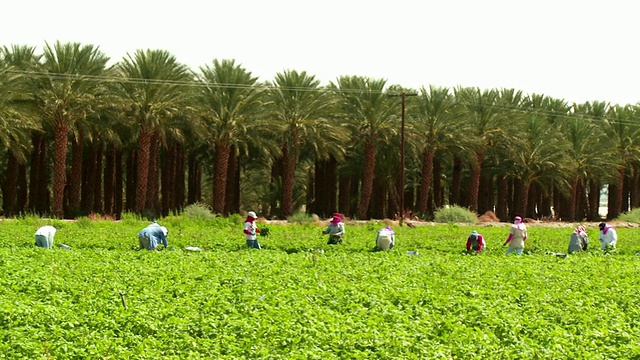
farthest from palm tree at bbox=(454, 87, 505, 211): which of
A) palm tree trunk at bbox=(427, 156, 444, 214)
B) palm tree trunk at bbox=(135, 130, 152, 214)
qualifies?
palm tree trunk at bbox=(135, 130, 152, 214)

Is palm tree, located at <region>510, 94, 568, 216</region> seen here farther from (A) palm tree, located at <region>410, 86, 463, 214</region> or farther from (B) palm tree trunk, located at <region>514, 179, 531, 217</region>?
(A) palm tree, located at <region>410, 86, 463, 214</region>

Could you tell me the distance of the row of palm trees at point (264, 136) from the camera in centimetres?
3709

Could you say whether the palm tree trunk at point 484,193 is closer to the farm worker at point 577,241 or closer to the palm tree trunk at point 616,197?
the palm tree trunk at point 616,197

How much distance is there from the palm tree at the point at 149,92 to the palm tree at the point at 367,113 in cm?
→ 961

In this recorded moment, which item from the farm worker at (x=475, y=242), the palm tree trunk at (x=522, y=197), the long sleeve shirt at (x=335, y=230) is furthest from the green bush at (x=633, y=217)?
the long sleeve shirt at (x=335, y=230)

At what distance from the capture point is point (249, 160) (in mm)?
51750

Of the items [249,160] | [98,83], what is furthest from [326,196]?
[98,83]

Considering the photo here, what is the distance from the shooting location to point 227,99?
40.2 metres

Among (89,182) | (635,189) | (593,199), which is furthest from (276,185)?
(635,189)

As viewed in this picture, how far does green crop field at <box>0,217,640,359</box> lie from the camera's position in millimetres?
9531

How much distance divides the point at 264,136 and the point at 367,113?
19.5 feet

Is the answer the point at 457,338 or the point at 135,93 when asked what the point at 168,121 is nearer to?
the point at 135,93

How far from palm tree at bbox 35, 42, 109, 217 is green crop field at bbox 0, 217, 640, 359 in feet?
61.7

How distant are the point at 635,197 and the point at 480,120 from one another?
20294 millimetres
